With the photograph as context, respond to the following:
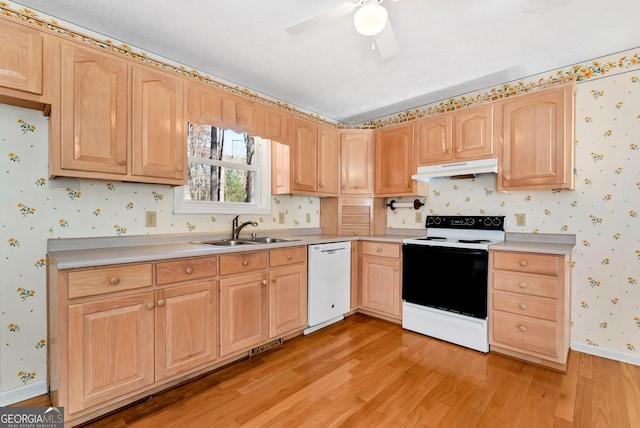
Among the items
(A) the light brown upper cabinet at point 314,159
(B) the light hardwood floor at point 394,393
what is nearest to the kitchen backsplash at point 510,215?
(B) the light hardwood floor at point 394,393

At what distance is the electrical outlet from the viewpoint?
2310mm

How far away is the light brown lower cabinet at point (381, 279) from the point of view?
10.1 ft

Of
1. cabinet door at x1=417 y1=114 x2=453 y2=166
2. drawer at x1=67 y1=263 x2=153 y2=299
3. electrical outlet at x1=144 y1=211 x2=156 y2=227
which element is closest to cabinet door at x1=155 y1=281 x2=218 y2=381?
drawer at x1=67 y1=263 x2=153 y2=299

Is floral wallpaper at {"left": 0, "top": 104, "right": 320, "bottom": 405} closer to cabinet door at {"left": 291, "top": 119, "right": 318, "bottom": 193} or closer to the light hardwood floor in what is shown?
the light hardwood floor

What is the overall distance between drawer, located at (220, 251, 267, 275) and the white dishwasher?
1.83 ft

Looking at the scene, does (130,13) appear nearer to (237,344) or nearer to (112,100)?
(112,100)

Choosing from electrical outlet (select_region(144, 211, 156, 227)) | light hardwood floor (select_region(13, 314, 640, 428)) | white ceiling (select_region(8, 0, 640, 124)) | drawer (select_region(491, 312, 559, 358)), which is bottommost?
light hardwood floor (select_region(13, 314, 640, 428))

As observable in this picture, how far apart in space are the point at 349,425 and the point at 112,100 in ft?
7.92

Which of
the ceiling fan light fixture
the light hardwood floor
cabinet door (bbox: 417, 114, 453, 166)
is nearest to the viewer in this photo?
the ceiling fan light fixture

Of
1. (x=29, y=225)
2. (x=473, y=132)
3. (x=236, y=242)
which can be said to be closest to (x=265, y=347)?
(x=236, y=242)

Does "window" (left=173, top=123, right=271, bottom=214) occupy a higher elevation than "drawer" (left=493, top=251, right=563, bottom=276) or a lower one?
higher

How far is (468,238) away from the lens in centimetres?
307

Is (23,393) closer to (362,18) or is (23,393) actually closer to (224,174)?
(224,174)

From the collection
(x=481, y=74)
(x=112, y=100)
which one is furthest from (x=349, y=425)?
(x=481, y=74)
